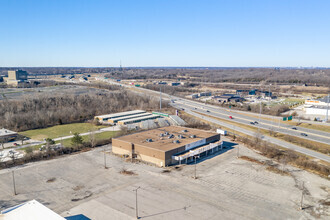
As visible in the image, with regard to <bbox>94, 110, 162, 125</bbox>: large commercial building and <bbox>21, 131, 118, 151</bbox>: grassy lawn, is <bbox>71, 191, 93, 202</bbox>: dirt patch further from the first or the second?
<bbox>94, 110, 162, 125</bbox>: large commercial building

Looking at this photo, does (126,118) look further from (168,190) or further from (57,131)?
(168,190)

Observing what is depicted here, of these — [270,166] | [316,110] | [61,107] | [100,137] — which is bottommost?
[270,166]

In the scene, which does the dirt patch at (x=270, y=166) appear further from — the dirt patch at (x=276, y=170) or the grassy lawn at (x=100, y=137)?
the grassy lawn at (x=100, y=137)

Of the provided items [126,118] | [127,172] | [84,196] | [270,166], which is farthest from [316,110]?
[84,196]

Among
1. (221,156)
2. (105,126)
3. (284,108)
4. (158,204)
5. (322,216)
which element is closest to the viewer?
(322,216)

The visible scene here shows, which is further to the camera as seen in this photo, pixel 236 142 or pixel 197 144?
pixel 236 142

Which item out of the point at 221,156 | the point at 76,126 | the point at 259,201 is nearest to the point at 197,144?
the point at 221,156

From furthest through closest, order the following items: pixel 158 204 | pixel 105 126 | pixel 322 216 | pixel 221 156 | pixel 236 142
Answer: pixel 105 126 → pixel 236 142 → pixel 221 156 → pixel 158 204 → pixel 322 216

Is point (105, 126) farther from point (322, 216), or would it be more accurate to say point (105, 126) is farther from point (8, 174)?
point (322, 216)
